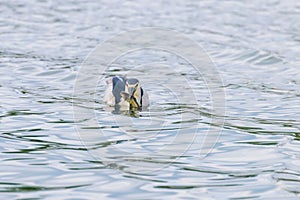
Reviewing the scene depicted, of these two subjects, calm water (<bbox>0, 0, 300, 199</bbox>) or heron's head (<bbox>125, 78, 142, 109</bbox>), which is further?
heron's head (<bbox>125, 78, 142, 109</bbox>)

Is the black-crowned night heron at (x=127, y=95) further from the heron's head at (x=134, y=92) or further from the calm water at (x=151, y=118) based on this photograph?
the calm water at (x=151, y=118)

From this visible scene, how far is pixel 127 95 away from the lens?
12016 millimetres

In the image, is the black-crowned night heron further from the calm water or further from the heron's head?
the calm water

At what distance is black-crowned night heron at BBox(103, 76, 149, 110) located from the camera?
1193 cm

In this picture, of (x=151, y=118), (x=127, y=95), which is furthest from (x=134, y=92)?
(x=151, y=118)

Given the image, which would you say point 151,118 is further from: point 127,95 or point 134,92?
point 127,95

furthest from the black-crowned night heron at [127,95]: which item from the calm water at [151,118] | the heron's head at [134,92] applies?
the calm water at [151,118]

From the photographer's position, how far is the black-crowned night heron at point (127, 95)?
11930 mm

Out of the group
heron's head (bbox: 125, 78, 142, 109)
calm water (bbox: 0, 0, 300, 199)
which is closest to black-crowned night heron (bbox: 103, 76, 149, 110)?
heron's head (bbox: 125, 78, 142, 109)

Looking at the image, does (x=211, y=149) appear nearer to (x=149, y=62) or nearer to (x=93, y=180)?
(x=93, y=180)

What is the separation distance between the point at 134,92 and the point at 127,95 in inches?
7.4

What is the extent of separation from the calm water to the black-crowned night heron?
0.73 ft

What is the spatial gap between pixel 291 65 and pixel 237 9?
7808 millimetres

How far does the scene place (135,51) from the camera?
55.8 ft
